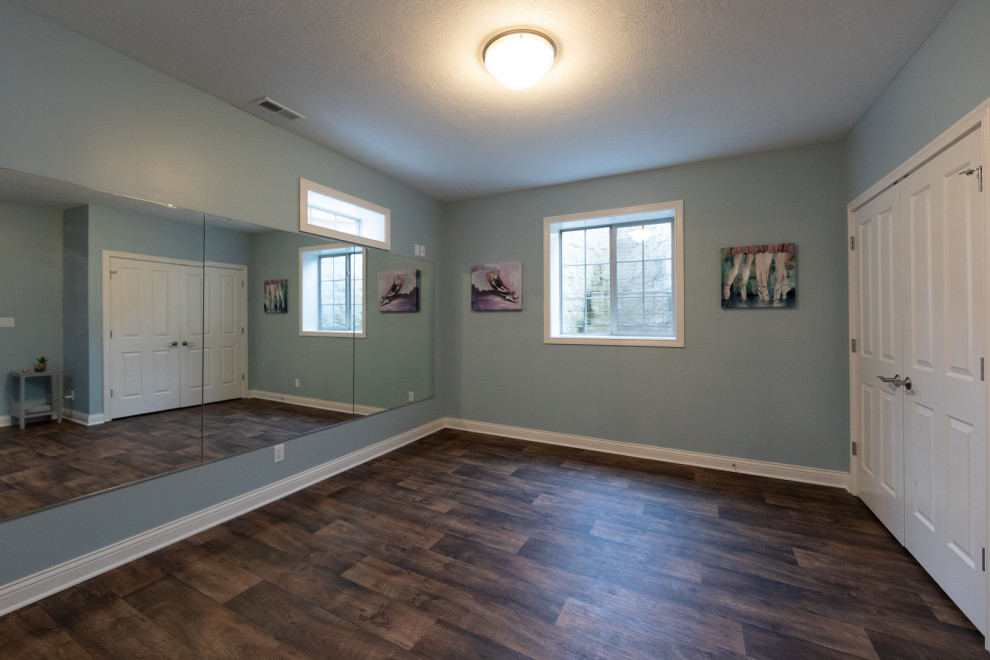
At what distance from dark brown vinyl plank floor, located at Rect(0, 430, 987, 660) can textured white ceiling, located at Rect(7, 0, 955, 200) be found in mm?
2627

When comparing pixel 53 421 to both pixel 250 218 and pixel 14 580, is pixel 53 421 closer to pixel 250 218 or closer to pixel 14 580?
pixel 14 580

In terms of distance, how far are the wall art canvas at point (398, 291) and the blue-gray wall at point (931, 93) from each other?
12.0ft

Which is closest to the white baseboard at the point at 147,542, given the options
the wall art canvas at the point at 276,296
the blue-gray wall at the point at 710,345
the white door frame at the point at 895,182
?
the wall art canvas at the point at 276,296

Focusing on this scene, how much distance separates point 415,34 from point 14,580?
9.90 ft

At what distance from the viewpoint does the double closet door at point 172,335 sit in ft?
7.03

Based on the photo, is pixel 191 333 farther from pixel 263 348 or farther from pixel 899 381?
pixel 899 381

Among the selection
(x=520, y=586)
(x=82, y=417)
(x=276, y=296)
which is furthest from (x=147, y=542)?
(x=520, y=586)

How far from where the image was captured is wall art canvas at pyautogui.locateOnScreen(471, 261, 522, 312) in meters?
4.23

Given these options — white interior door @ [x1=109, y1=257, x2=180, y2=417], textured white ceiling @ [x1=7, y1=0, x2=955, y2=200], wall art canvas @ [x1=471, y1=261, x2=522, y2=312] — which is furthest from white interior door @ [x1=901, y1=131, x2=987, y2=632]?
white interior door @ [x1=109, y1=257, x2=180, y2=417]

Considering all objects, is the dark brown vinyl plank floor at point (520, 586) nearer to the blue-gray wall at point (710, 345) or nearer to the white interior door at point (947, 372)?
the white interior door at point (947, 372)

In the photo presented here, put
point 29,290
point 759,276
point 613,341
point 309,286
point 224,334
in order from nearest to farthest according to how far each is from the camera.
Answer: point 29,290 < point 224,334 < point 309,286 < point 759,276 < point 613,341

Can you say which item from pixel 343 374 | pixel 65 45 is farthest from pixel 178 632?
pixel 65 45

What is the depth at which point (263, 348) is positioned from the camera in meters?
2.84

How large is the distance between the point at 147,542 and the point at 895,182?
4555 millimetres
